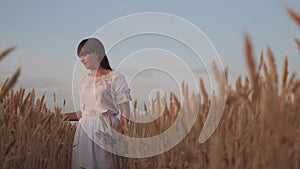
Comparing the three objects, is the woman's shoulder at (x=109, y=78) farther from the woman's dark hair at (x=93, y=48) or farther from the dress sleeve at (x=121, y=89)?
the woman's dark hair at (x=93, y=48)

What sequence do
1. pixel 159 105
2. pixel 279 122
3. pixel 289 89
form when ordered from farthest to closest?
pixel 159 105 < pixel 289 89 < pixel 279 122

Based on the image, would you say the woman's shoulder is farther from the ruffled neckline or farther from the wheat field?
the wheat field

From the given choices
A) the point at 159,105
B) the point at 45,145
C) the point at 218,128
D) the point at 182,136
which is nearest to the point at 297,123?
the point at 218,128

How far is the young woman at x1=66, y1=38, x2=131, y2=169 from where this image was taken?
3338 mm

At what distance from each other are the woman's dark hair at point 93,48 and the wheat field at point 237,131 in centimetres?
61

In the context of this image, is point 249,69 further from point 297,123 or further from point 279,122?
point 297,123

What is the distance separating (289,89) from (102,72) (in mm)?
2204

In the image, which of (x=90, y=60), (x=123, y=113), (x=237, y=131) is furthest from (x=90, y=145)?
(x=237, y=131)

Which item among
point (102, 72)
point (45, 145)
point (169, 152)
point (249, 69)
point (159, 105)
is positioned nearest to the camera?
point (249, 69)

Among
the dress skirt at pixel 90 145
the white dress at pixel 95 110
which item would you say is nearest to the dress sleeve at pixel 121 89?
the white dress at pixel 95 110

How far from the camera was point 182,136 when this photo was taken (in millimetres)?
2035

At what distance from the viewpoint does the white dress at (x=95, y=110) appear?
3.34 metres

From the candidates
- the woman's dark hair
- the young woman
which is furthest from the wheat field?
the woman's dark hair

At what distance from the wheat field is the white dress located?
0.41 metres
